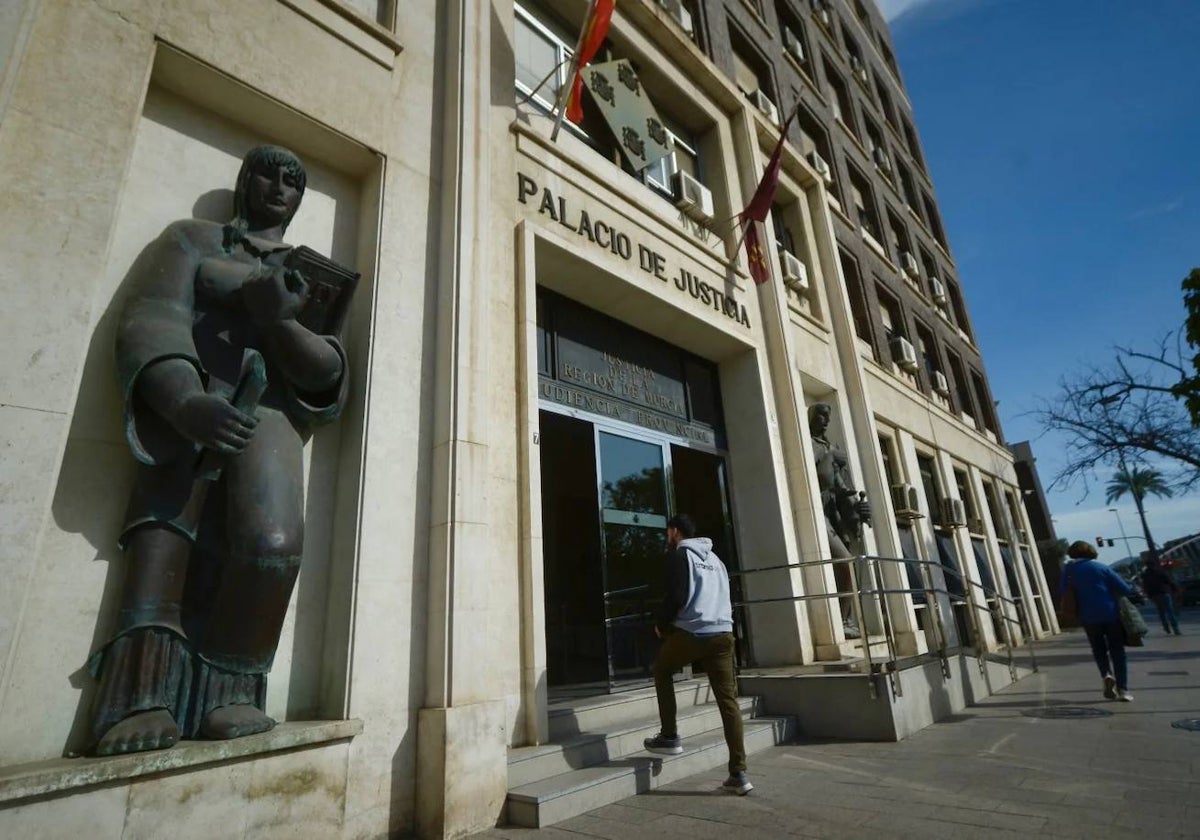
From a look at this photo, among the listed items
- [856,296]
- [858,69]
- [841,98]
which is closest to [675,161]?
[856,296]

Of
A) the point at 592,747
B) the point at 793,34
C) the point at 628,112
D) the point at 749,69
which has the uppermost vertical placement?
the point at 793,34

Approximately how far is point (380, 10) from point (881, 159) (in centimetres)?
1794

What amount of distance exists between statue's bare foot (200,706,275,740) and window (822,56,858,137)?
19197 millimetres

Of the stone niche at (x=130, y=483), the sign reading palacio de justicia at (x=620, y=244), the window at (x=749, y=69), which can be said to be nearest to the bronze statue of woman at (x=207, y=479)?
the stone niche at (x=130, y=483)

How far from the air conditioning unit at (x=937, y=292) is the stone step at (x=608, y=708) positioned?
696 inches

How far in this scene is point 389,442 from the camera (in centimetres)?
414

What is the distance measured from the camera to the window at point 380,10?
205 inches

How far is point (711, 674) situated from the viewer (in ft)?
14.1

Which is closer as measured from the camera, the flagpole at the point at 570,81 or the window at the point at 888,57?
the flagpole at the point at 570,81

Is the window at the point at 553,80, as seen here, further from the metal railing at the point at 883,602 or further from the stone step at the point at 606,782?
the stone step at the point at 606,782

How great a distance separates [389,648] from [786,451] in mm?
6563

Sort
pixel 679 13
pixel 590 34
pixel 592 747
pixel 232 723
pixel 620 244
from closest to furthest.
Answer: pixel 232 723, pixel 592 747, pixel 590 34, pixel 620 244, pixel 679 13

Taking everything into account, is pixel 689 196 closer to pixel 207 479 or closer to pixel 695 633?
pixel 695 633

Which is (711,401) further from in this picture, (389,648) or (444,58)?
(389,648)
